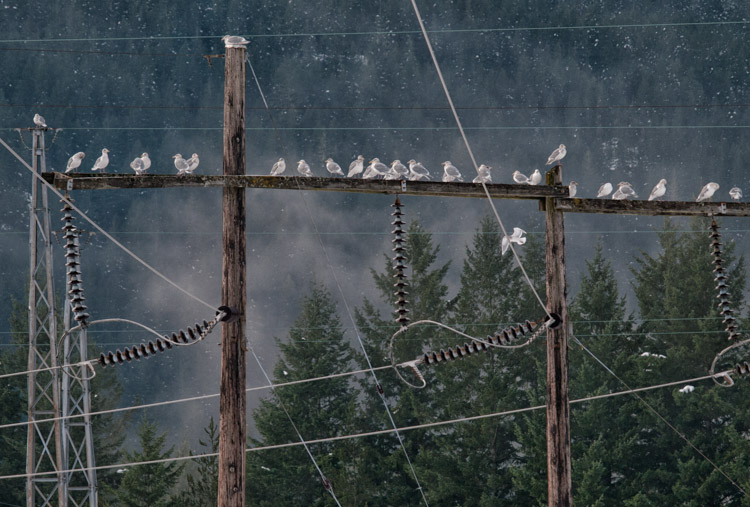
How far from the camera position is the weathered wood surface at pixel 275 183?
1127 centimetres

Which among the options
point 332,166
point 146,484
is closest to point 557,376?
point 332,166

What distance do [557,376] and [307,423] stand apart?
30480mm

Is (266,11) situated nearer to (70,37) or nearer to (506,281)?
(70,37)

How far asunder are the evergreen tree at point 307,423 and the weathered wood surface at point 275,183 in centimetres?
2784

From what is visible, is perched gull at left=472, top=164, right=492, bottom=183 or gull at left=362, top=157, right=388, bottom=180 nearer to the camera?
perched gull at left=472, top=164, right=492, bottom=183

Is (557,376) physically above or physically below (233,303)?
below

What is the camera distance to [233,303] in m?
11.1

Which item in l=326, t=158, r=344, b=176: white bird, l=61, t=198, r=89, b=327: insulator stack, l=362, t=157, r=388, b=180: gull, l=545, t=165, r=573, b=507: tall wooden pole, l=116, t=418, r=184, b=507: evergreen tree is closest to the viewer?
l=61, t=198, r=89, b=327: insulator stack

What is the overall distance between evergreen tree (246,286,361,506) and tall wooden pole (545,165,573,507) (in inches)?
1066

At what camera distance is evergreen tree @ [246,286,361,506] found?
40.1 metres

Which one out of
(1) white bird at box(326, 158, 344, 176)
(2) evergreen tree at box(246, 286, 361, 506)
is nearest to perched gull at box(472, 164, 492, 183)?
(1) white bird at box(326, 158, 344, 176)

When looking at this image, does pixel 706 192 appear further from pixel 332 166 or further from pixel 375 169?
pixel 332 166

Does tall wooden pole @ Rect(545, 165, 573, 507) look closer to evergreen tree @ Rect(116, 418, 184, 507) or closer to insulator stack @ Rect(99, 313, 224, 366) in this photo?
insulator stack @ Rect(99, 313, 224, 366)

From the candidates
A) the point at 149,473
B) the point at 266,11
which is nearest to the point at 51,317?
the point at 149,473
